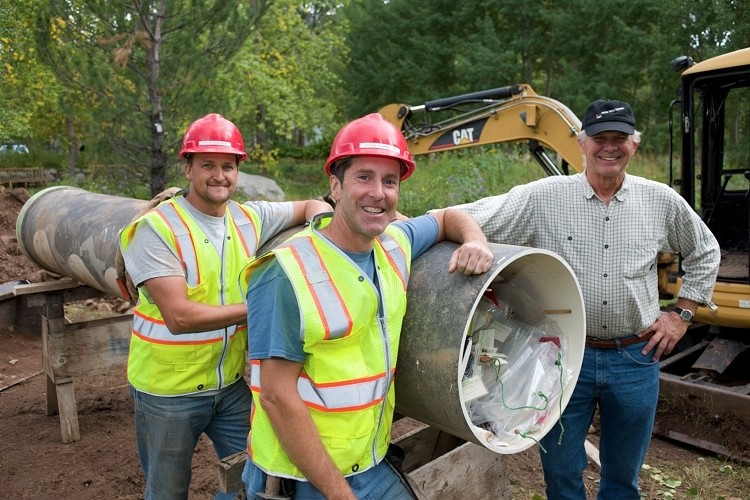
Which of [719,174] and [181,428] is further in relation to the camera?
[719,174]

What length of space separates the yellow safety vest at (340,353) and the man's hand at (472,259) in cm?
20

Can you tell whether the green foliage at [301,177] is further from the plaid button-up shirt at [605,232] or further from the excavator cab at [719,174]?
the plaid button-up shirt at [605,232]

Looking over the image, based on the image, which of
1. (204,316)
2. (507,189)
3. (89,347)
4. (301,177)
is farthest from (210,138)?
(301,177)

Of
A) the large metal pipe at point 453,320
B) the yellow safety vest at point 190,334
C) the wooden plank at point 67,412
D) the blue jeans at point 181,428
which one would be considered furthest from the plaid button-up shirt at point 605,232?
the wooden plank at point 67,412

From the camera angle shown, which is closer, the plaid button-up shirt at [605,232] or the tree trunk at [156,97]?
the plaid button-up shirt at [605,232]

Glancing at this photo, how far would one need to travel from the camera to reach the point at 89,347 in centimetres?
546

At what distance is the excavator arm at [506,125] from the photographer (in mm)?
7303

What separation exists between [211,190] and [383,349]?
1312 mm

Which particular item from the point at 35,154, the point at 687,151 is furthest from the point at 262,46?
the point at 687,151

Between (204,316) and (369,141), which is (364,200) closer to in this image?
(369,141)

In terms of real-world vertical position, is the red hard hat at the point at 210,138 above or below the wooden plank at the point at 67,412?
above

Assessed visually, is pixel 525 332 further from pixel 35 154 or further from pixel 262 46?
pixel 35 154

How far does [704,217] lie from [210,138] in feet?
15.3

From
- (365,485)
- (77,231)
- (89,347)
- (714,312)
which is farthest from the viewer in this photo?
(714,312)
